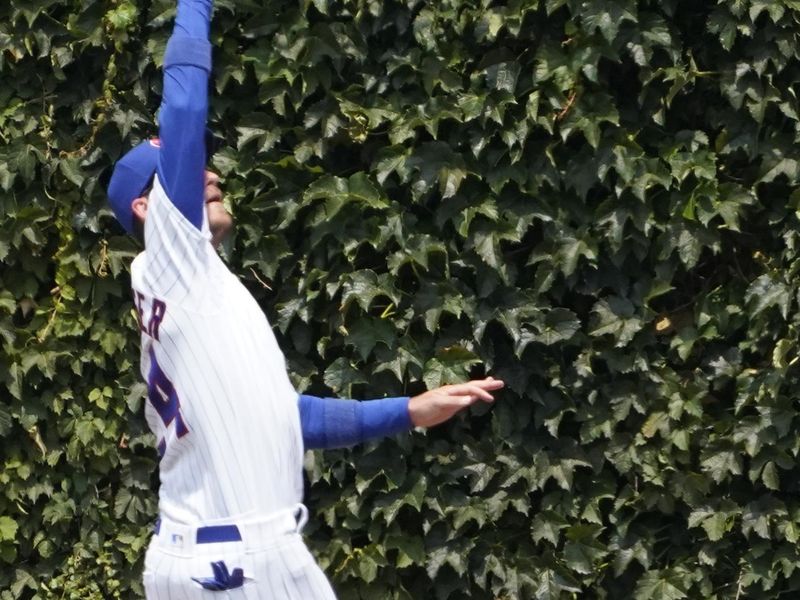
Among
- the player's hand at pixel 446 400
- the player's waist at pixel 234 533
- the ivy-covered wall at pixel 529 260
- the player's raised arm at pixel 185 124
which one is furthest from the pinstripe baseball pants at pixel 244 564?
the ivy-covered wall at pixel 529 260

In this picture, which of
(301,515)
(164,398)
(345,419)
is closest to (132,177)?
(164,398)

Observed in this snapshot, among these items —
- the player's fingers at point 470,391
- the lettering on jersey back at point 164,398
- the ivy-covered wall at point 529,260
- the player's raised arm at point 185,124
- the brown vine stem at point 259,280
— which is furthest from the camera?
the brown vine stem at point 259,280

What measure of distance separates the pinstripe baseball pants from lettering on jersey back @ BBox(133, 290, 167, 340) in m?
0.37

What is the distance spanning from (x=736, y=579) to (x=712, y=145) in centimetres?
127

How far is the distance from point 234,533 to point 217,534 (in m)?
0.03

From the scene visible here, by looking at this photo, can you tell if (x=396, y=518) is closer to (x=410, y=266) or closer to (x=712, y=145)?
(x=410, y=266)

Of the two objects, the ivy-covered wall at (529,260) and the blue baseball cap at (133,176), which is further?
the ivy-covered wall at (529,260)

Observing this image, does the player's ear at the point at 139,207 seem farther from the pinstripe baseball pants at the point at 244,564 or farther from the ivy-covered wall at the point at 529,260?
the ivy-covered wall at the point at 529,260

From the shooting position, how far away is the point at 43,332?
15.3 ft

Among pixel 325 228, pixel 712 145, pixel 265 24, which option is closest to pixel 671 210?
pixel 712 145

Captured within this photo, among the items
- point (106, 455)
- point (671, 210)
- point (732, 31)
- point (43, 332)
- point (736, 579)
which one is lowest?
point (736, 579)

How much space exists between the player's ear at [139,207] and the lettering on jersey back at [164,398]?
10.6 inches

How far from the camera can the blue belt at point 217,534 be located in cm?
262

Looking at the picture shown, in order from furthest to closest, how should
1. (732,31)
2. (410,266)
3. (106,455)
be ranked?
(106,455) < (410,266) < (732,31)
